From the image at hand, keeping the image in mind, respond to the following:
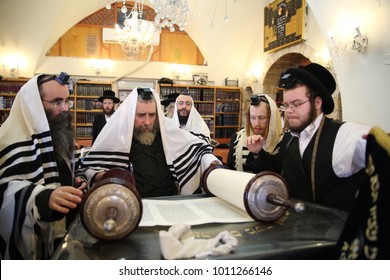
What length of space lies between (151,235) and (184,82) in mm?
10578

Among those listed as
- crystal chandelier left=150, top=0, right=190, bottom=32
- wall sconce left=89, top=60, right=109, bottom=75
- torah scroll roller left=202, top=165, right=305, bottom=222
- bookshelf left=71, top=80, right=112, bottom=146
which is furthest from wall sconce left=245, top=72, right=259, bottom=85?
→ torah scroll roller left=202, top=165, right=305, bottom=222

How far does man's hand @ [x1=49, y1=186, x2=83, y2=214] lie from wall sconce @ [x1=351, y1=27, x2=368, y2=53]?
5440mm

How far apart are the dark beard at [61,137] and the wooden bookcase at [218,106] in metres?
8.94

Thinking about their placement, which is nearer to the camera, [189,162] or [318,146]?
[318,146]

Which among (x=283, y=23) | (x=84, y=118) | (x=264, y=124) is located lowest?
(x=264, y=124)

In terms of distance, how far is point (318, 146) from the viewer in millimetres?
1631

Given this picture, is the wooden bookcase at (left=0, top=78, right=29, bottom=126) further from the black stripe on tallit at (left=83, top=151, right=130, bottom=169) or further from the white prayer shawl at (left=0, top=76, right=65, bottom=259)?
the white prayer shawl at (left=0, top=76, right=65, bottom=259)

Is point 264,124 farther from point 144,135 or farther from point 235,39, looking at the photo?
point 235,39

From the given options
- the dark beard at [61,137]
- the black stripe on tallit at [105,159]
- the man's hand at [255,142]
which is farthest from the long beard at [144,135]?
the man's hand at [255,142]

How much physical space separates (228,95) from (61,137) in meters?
9.71

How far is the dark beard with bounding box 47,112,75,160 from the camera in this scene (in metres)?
1.99

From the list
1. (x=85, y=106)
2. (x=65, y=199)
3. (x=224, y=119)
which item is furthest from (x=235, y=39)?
(x=65, y=199)
